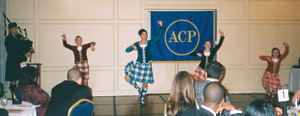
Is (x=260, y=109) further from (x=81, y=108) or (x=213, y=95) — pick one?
(x=81, y=108)

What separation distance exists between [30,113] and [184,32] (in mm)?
4934

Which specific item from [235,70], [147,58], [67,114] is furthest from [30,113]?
[235,70]

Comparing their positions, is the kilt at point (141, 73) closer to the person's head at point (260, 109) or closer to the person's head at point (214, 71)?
the person's head at point (214, 71)

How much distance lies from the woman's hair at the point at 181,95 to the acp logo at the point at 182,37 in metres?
4.51

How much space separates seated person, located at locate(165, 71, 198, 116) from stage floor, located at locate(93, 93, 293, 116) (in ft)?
8.79

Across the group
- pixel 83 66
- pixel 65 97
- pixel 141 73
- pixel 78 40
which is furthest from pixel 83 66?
pixel 65 97

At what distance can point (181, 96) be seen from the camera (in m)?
2.56

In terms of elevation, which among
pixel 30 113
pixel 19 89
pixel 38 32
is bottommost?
pixel 30 113

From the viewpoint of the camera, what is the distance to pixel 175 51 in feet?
23.6

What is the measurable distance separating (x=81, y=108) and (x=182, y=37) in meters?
4.87

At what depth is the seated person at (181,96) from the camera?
2.44m

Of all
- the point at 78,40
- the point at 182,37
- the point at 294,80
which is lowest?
the point at 294,80

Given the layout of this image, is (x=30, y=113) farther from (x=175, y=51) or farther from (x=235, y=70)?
(x=235, y=70)

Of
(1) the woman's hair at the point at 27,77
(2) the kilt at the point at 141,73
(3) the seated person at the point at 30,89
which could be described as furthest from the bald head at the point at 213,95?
(2) the kilt at the point at 141,73
